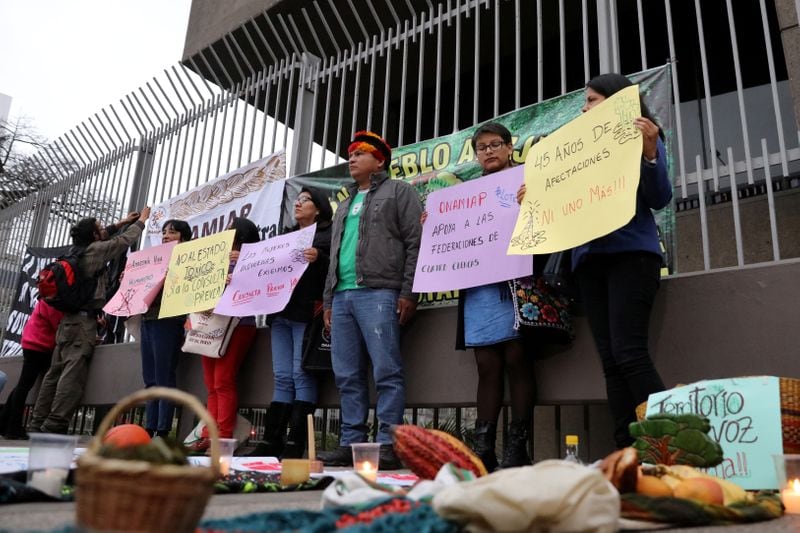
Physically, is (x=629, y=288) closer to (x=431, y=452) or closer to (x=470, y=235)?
(x=470, y=235)

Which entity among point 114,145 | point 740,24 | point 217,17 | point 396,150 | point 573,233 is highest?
point 217,17

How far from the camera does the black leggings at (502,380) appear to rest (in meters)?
3.42

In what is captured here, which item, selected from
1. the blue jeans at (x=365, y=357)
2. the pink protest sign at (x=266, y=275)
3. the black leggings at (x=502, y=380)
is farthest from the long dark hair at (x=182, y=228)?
the black leggings at (x=502, y=380)

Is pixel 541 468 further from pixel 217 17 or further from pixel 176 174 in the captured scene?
pixel 217 17

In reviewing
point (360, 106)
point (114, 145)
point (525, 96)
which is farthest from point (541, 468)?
point (114, 145)

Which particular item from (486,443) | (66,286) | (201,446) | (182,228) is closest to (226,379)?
(201,446)

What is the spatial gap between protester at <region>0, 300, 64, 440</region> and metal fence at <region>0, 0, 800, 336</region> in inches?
69.2

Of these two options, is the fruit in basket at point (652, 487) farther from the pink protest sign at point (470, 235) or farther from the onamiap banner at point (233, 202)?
the onamiap banner at point (233, 202)

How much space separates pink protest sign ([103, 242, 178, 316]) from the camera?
5.67 meters

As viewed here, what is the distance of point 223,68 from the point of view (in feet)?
23.0

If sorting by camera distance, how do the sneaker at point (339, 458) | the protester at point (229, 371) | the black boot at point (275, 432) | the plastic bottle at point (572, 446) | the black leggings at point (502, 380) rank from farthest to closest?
the protester at point (229, 371), the black boot at point (275, 432), the sneaker at point (339, 458), the black leggings at point (502, 380), the plastic bottle at point (572, 446)

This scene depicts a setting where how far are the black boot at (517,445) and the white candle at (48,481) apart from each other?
1952 millimetres

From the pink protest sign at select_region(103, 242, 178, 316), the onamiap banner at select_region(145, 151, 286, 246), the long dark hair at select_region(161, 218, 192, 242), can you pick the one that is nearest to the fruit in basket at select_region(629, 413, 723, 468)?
the onamiap banner at select_region(145, 151, 286, 246)

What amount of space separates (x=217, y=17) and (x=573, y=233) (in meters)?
6.61
